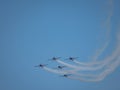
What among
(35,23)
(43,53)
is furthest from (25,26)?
(43,53)

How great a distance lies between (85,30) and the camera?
4.14 meters

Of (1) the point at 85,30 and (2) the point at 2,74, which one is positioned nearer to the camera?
(2) the point at 2,74

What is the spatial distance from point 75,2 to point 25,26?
929mm

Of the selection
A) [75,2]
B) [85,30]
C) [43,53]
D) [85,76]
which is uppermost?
[75,2]

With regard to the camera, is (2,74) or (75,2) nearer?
(2,74)

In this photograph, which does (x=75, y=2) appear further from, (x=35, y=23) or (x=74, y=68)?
(x=74, y=68)

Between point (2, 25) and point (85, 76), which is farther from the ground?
point (2, 25)

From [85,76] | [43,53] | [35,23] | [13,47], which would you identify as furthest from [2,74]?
[85,76]

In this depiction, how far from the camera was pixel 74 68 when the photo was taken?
13.3 feet

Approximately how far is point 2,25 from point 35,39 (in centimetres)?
57

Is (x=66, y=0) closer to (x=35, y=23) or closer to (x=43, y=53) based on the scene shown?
(x=35, y=23)

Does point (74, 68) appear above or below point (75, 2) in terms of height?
below

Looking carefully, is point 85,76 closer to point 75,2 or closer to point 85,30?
point 85,30

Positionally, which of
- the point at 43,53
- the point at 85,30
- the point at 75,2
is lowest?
the point at 43,53
